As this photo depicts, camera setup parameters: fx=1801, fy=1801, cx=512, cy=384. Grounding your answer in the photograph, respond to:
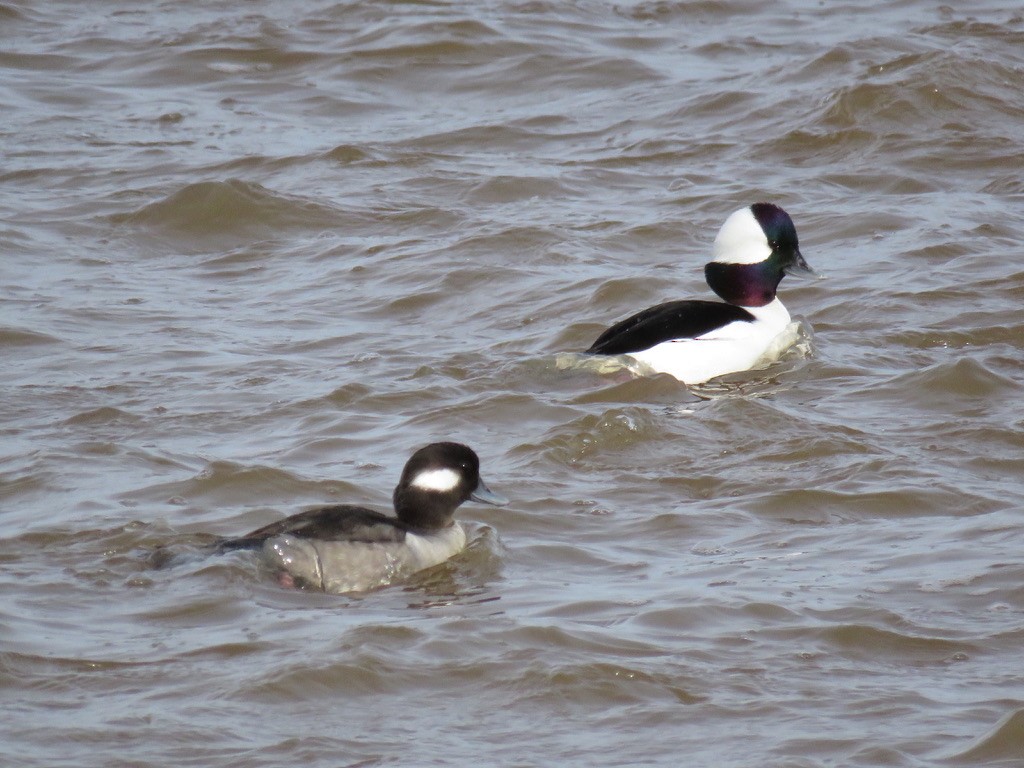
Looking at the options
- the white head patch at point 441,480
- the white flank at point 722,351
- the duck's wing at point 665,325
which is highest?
the white head patch at point 441,480

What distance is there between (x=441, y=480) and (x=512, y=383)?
2302 mm

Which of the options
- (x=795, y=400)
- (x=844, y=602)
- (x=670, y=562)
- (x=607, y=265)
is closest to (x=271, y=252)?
(x=607, y=265)

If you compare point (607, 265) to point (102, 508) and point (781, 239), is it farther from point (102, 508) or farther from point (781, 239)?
point (102, 508)

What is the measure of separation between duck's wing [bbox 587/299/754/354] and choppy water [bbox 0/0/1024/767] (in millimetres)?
316

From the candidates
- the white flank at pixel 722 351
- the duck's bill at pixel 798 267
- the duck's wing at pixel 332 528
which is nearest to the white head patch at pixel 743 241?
the duck's bill at pixel 798 267

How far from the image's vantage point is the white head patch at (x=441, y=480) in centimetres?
724

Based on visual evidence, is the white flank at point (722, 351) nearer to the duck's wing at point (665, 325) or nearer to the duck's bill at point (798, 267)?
the duck's wing at point (665, 325)

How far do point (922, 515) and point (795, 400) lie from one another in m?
1.81

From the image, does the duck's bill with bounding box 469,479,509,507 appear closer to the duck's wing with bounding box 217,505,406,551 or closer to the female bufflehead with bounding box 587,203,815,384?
the duck's wing with bounding box 217,505,406,551

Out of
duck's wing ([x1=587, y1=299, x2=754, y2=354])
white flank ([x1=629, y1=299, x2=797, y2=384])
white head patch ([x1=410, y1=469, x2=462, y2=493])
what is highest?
white head patch ([x1=410, y1=469, x2=462, y2=493])

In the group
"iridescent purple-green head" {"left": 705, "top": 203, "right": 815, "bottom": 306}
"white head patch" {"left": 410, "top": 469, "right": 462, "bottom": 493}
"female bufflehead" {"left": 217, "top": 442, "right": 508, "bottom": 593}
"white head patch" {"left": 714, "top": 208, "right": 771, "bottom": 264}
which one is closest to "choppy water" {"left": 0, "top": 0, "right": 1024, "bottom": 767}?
"female bufflehead" {"left": 217, "top": 442, "right": 508, "bottom": 593}

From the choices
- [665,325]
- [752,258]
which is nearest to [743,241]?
[752,258]

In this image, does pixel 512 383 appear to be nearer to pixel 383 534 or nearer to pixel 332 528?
pixel 383 534

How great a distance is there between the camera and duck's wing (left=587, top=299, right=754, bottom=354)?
9594 mm
